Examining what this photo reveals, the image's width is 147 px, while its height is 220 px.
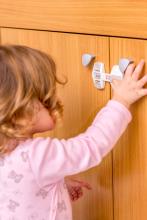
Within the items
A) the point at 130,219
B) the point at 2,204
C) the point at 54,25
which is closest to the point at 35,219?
the point at 2,204

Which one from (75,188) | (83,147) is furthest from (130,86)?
(75,188)

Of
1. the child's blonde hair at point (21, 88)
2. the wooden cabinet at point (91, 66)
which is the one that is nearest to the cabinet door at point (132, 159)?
the wooden cabinet at point (91, 66)

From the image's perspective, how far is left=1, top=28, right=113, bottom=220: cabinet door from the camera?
889 mm

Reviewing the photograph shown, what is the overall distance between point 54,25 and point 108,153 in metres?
0.29

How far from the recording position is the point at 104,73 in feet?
2.82

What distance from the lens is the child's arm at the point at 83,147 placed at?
2.68ft

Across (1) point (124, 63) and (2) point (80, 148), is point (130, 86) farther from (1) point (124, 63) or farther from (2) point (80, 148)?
(2) point (80, 148)

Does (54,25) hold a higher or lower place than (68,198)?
higher

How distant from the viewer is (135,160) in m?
0.84

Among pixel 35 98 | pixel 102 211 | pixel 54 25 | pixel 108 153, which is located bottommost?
pixel 102 211

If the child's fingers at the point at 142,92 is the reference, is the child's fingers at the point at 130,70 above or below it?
above

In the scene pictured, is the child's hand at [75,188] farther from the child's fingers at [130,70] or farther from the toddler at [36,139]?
the child's fingers at [130,70]

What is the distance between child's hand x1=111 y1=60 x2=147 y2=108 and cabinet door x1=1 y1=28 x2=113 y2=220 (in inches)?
1.8

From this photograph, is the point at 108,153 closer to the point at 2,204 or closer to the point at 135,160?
the point at 135,160
